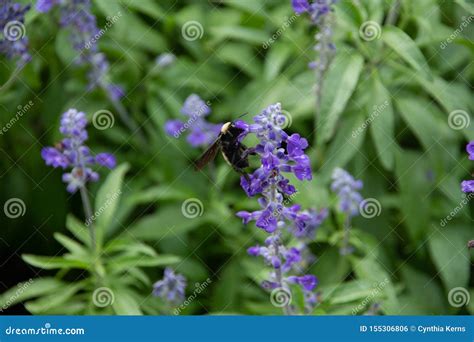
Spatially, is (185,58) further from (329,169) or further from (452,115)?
(452,115)

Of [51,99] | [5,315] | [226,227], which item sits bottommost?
[5,315]

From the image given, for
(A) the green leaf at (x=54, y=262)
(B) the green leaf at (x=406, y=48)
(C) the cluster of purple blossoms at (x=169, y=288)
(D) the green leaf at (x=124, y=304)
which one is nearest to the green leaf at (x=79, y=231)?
(A) the green leaf at (x=54, y=262)

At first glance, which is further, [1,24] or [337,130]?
[337,130]

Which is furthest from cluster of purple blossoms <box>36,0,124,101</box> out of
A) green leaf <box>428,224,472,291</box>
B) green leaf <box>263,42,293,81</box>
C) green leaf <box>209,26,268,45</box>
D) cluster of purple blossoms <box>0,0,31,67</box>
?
green leaf <box>428,224,472,291</box>

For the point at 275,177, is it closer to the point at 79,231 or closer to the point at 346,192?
the point at 346,192

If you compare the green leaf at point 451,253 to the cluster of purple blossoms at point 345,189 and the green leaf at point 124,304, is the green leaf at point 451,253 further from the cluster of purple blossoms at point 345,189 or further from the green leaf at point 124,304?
the green leaf at point 124,304

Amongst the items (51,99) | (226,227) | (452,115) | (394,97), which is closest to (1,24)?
(51,99)

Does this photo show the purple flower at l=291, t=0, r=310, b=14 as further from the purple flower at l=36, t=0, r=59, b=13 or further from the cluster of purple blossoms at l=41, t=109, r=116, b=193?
the purple flower at l=36, t=0, r=59, b=13
